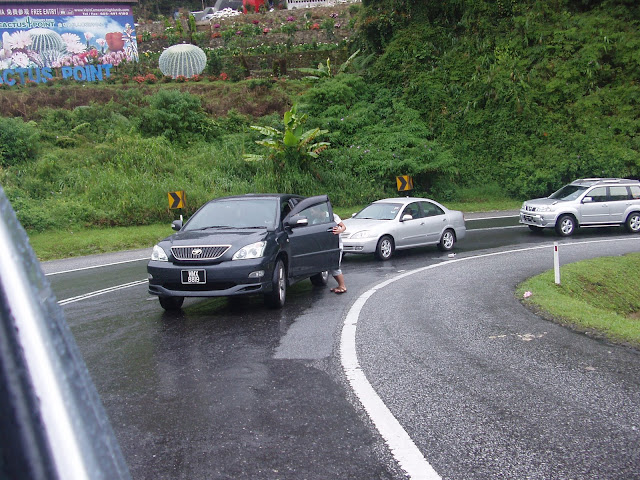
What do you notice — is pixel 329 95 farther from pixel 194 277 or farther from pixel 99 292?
pixel 194 277

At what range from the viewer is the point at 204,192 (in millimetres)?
25453

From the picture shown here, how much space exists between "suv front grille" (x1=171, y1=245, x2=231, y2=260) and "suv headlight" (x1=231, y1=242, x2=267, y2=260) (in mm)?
193

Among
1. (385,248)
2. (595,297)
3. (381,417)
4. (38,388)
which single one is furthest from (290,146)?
(38,388)

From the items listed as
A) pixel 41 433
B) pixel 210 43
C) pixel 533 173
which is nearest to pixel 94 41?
pixel 210 43

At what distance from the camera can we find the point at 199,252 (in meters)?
9.56

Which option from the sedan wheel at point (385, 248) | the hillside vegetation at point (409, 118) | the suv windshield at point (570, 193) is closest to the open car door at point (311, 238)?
the sedan wheel at point (385, 248)

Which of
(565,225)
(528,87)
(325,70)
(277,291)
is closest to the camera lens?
(277,291)

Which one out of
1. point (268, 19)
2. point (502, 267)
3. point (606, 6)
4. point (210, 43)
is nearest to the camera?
point (502, 267)

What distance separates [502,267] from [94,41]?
32233mm

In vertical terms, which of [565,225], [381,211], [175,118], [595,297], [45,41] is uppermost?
[45,41]

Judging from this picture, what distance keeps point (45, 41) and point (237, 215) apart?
3184cm

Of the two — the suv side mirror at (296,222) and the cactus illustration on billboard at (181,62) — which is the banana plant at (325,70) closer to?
the cactus illustration on billboard at (181,62)

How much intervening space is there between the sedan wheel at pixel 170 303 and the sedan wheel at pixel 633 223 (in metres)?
17.4

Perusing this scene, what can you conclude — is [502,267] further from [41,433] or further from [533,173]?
[533,173]
